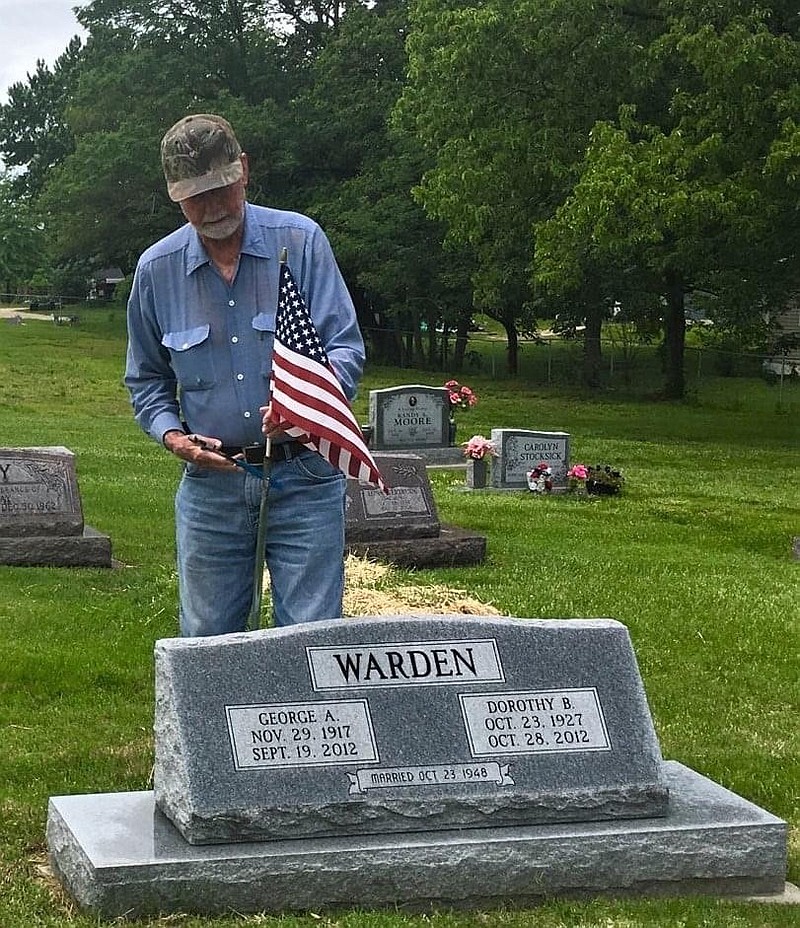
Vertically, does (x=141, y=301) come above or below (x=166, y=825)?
above

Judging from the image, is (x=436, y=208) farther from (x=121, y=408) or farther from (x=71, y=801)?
(x=71, y=801)

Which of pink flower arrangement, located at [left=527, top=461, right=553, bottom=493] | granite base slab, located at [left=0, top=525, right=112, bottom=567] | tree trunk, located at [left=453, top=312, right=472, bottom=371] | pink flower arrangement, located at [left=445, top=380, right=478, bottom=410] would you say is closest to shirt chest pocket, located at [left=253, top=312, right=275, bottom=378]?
granite base slab, located at [left=0, top=525, right=112, bottom=567]

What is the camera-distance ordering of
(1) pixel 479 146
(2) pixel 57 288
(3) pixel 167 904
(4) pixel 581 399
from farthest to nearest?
(2) pixel 57 288, (4) pixel 581 399, (1) pixel 479 146, (3) pixel 167 904

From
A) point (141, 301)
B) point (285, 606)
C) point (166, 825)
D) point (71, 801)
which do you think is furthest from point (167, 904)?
point (141, 301)

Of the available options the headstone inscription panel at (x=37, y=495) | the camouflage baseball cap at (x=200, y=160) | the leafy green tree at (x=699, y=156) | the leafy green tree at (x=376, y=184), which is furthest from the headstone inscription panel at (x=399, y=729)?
the leafy green tree at (x=376, y=184)

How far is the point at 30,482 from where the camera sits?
36.2 ft

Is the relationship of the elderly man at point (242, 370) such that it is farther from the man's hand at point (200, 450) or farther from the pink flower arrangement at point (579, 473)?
the pink flower arrangement at point (579, 473)

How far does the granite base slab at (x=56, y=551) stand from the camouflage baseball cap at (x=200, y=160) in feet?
21.1

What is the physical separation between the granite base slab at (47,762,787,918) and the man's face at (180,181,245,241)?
5.69 ft

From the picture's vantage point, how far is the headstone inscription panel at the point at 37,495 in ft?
35.7

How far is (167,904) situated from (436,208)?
81.8 feet

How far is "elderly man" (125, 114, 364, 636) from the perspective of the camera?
190 inches

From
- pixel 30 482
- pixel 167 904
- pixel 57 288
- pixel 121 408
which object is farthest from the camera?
pixel 57 288

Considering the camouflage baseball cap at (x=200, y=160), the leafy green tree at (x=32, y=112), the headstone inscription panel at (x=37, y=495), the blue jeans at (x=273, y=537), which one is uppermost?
the leafy green tree at (x=32, y=112)
